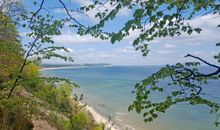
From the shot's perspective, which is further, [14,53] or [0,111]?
[14,53]

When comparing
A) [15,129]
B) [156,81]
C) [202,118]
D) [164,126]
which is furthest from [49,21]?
[202,118]

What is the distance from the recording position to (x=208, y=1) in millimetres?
4805

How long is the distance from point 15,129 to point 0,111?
0.48 meters

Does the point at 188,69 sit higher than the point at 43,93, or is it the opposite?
the point at 188,69

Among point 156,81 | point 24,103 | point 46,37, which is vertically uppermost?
point 46,37

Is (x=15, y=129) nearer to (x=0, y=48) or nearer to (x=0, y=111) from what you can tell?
(x=0, y=111)

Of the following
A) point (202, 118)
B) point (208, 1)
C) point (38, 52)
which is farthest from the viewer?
point (202, 118)

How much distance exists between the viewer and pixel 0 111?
759cm

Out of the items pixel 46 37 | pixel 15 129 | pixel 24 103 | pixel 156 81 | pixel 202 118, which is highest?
pixel 46 37

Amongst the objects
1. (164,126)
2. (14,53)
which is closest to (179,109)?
(164,126)

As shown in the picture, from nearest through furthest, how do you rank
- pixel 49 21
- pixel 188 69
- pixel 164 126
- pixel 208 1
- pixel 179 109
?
pixel 208 1
pixel 188 69
pixel 49 21
pixel 164 126
pixel 179 109

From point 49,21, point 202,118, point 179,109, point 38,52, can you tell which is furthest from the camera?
point 179,109

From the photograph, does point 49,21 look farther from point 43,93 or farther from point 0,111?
point 0,111

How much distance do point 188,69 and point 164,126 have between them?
30623mm
